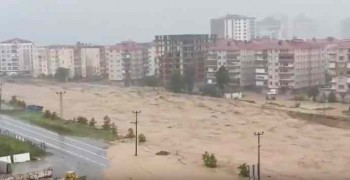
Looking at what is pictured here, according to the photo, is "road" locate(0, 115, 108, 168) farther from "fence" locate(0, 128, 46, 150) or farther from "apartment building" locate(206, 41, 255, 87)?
"apartment building" locate(206, 41, 255, 87)

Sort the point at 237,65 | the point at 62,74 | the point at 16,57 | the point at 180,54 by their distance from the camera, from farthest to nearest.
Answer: the point at 16,57 < the point at 62,74 < the point at 180,54 < the point at 237,65

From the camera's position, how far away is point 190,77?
643 inches

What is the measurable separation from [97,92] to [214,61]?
333cm

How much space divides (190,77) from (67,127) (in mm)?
7673

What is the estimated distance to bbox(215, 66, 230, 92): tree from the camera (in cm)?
1440

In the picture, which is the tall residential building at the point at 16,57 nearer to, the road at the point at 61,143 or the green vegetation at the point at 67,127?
the green vegetation at the point at 67,127

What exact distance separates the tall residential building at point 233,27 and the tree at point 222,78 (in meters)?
17.9

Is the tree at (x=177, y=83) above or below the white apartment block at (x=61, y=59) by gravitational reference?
below

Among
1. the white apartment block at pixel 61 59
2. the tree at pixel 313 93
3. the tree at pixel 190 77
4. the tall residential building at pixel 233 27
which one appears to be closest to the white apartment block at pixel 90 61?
the white apartment block at pixel 61 59

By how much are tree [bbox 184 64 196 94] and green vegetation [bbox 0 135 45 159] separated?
28.4ft

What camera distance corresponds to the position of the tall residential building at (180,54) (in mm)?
17578

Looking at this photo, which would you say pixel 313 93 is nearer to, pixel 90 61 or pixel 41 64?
pixel 90 61

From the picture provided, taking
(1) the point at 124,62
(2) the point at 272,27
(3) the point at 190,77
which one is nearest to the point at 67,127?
(3) the point at 190,77

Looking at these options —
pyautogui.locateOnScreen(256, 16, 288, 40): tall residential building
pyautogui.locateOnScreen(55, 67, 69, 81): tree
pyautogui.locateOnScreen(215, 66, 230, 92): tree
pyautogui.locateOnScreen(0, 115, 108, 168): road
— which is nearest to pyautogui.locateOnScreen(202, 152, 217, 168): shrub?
pyautogui.locateOnScreen(0, 115, 108, 168): road
